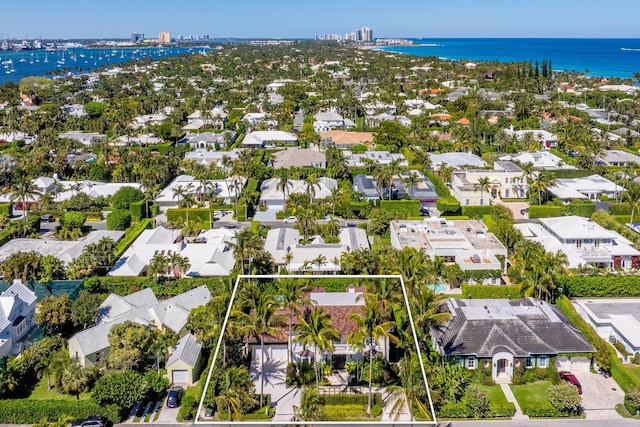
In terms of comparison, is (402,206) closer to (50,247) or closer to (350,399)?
(50,247)

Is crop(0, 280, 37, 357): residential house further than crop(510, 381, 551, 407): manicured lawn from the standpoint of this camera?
Yes

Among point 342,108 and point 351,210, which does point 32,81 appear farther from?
point 351,210

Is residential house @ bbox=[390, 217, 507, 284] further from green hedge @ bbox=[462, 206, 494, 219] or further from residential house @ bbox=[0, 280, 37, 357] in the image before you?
residential house @ bbox=[0, 280, 37, 357]

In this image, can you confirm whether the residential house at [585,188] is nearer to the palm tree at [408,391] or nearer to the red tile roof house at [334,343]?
the red tile roof house at [334,343]

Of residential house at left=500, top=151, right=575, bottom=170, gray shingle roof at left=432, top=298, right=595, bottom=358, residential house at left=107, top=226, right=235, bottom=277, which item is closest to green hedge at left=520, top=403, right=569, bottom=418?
gray shingle roof at left=432, top=298, right=595, bottom=358

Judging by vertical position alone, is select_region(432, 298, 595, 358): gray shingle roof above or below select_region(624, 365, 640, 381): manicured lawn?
above

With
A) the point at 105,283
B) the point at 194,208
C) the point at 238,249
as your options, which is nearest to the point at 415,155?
the point at 194,208
